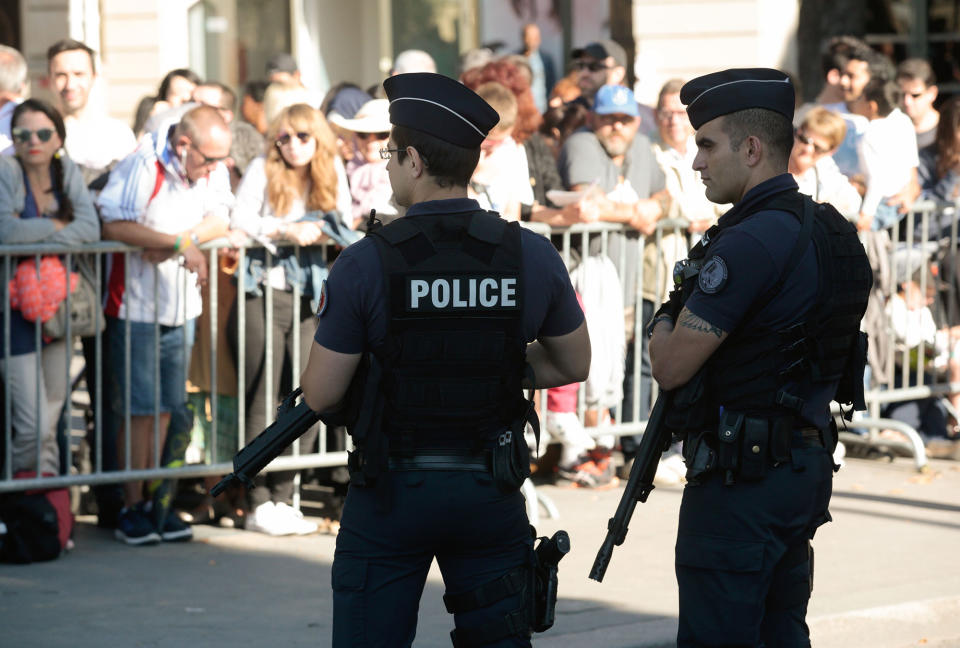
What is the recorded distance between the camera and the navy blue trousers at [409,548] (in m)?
3.67

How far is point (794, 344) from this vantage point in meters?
3.88

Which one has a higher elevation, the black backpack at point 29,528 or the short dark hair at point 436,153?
the short dark hair at point 436,153

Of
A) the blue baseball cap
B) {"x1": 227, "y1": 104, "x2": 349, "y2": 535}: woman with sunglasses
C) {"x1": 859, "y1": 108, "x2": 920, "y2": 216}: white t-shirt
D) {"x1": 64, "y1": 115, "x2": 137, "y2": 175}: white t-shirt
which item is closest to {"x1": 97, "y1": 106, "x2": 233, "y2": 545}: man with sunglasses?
{"x1": 227, "y1": 104, "x2": 349, "y2": 535}: woman with sunglasses

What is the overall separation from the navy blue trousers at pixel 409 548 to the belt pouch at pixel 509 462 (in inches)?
1.2

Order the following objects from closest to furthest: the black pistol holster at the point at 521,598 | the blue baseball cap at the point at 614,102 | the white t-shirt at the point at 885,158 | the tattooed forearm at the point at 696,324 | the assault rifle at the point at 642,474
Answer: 1. the black pistol holster at the point at 521,598
2. the tattooed forearm at the point at 696,324
3. the assault rifle at the point at 642,474
4. the blue baseball cap at the point at 614,102
5. the white t-shirt at the point at 885,158

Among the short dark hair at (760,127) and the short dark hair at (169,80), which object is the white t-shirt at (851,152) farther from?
the short dark hair at (760,127)

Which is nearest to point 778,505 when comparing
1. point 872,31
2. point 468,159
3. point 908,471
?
point 468,159

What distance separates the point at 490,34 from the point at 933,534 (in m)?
10.00

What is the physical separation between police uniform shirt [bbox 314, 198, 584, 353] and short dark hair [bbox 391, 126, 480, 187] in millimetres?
→ 63

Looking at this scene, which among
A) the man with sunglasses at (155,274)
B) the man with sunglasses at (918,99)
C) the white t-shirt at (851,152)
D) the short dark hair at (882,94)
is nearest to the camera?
the man with sunglasses at (155,274)

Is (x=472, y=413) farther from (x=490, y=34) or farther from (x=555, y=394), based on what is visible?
(x=490, y=34)

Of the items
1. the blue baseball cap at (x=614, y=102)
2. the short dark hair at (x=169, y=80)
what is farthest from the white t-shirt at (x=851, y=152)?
the short dark hair at (x=169, y=80)

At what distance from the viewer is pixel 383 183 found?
7.56m

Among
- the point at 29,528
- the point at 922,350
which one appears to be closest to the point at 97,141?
the point at 29,528
